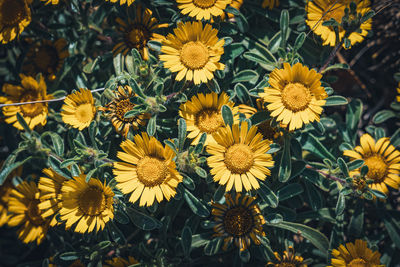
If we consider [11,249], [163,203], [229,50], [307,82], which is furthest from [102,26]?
[11,249]

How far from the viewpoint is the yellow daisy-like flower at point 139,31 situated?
2670mm

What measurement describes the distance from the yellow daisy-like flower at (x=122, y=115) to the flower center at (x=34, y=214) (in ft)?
3.87

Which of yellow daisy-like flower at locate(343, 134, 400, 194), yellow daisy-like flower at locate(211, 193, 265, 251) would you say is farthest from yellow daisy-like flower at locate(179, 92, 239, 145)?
yellow daisy-like flower at locate(343, 134, 400, 194)

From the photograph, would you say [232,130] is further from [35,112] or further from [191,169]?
[35,112]

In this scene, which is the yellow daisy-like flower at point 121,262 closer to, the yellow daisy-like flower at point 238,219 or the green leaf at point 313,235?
the yellow daisy-like flower at point 238,219

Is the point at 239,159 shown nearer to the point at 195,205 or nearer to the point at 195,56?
the point at 195,205

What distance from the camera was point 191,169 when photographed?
2.23 metres

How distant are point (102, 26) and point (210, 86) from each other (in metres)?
1.43

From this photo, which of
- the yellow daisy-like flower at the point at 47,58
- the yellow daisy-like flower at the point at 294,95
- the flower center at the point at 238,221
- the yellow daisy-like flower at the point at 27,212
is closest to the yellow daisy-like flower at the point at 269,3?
the yellow daisy-like flower at the point at 294,95

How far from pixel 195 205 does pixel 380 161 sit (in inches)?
57.8

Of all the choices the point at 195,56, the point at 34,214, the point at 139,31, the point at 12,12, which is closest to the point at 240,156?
the point at 195,56

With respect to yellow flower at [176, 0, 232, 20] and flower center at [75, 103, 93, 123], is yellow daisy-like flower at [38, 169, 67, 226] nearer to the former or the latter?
flower center at [75, 103, 93, 123]

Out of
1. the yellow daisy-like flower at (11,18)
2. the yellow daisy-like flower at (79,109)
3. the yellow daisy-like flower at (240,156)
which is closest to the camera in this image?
the yellow daisy-like flower at (240,156)

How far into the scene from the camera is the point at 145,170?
2.26 metres
